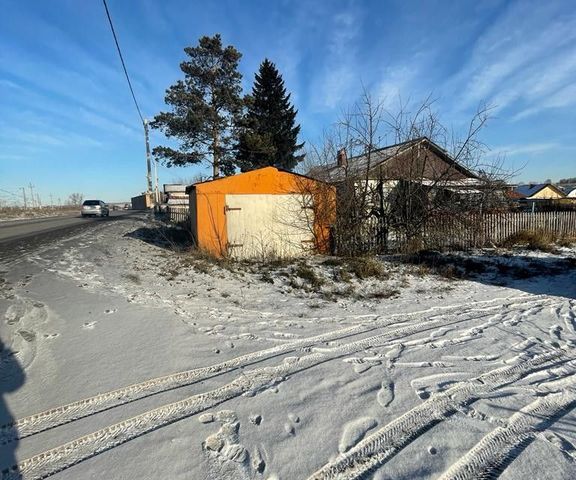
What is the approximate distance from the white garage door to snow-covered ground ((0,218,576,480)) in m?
3.69

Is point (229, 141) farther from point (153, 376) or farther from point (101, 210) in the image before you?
point (153, 376)

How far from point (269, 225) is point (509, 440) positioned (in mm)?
8905

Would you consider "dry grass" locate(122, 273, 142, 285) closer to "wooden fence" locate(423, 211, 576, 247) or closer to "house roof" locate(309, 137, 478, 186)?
"house roof" locate(309, 137, 478, 186)

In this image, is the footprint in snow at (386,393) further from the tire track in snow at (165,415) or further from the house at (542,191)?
the house at (542,191)

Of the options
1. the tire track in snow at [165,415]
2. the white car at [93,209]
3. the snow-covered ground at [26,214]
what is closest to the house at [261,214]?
the tire track in snow at [165,415]

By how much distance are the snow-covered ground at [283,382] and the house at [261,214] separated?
3.56 meters

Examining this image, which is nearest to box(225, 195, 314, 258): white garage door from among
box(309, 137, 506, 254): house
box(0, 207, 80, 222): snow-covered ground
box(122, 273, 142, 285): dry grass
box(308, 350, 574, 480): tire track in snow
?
box(309, 137, 506, 254): house

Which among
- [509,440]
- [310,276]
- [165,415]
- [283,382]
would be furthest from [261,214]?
[509,440]

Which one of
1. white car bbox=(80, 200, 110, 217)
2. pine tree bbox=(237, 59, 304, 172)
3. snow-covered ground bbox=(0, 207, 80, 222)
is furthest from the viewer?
snow-covered ground bbox=(0, 207, 80, 222)

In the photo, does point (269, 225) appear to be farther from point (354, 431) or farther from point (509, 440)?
point (509, 440)

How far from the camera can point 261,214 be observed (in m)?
10.8

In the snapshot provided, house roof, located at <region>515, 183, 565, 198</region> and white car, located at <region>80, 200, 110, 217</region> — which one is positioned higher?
Result: house roof, located at <region>515, 183, 565, 198</region>

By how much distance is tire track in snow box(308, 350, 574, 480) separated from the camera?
7.41 feet

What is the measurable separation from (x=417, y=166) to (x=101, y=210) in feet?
109
